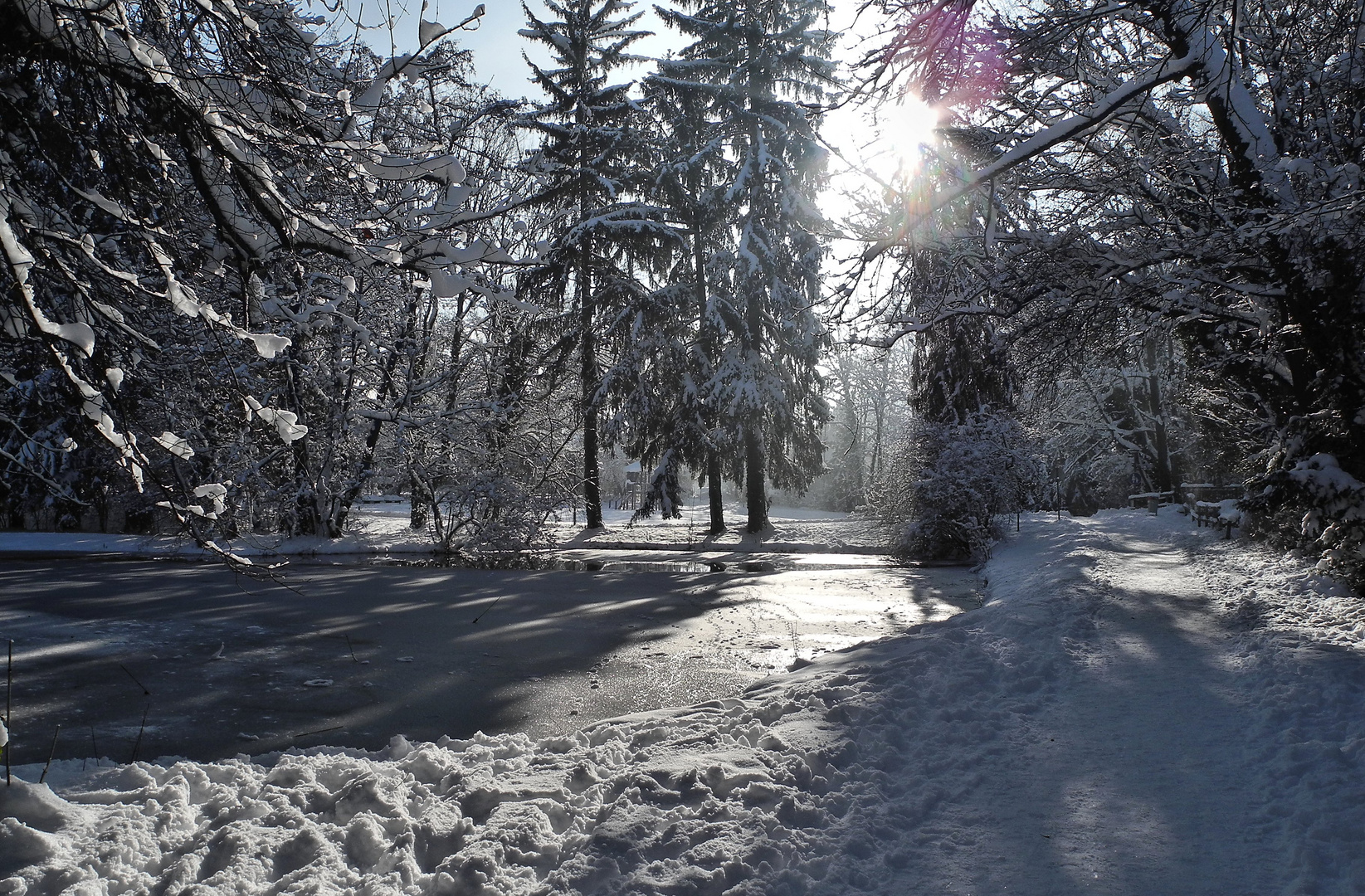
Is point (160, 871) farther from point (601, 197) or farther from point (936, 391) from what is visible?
point (601, 197)

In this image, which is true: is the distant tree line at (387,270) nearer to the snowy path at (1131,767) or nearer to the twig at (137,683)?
the twig at (137,683)

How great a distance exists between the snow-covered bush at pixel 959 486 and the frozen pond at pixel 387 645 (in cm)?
260

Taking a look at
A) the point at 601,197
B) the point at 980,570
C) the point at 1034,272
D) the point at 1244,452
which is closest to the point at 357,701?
the point at 1034,272

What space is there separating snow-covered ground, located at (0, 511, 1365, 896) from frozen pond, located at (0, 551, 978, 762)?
3.14 feet

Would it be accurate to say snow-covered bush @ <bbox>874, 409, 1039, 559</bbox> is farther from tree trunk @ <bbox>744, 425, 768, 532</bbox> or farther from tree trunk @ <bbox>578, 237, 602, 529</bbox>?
tree trunk @ <bbox>578, 237, 602, 529</bbox>

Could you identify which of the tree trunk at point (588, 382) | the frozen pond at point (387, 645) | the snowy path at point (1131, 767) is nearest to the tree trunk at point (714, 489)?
the tree trunk at point (588, 382)

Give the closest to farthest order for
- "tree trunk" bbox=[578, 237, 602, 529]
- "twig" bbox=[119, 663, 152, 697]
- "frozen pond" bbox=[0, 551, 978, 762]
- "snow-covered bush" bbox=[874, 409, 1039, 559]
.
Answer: "frozen pond" bbox=[0, 551, 978, 762] < "twig" bbox=[119, 663, 152, 697] < "snow-covered bush" bbox=[874, 409, 1039, 559] < "tree trunk" bbox=[578, 237, 602, 529]

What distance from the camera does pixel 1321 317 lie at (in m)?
6.90

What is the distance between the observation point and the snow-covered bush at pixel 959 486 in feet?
53.4

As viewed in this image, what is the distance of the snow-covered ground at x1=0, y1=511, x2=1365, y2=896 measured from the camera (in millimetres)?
3252

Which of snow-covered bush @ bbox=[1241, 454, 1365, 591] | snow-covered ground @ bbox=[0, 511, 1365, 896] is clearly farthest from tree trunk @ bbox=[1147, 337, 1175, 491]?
snow-covered ground @ bbox=[0, 511, 1365, 896]

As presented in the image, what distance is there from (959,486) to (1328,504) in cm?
911

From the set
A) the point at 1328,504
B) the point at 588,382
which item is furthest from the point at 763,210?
the point at 1328,504

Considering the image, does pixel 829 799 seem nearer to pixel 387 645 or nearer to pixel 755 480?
pixel 387 645
